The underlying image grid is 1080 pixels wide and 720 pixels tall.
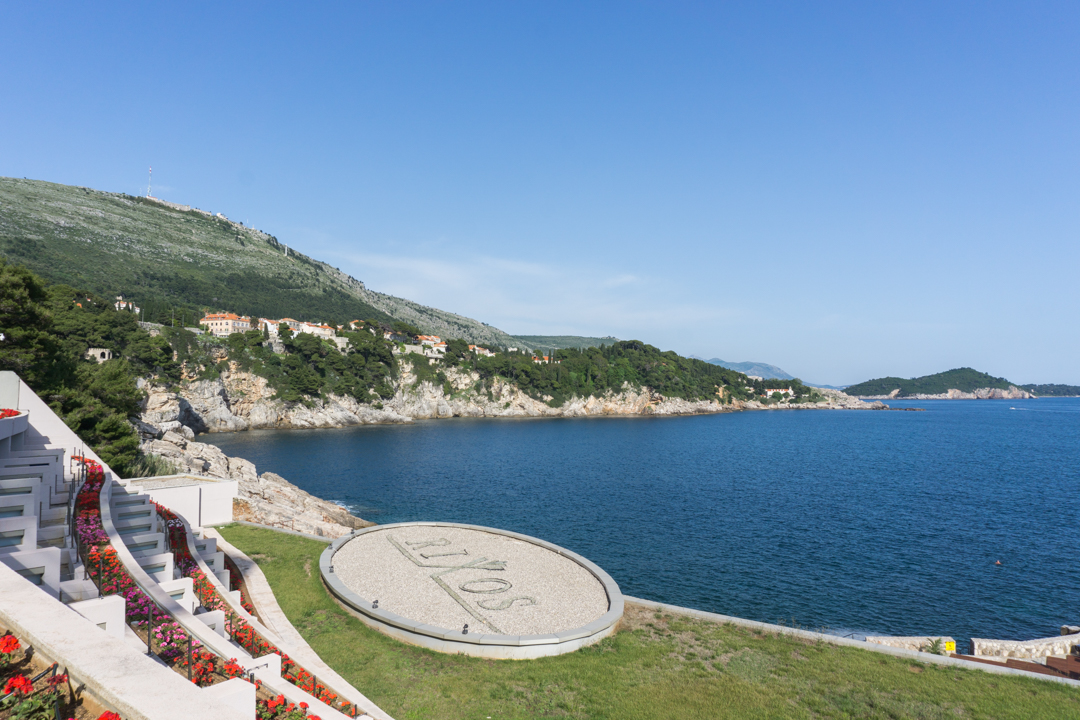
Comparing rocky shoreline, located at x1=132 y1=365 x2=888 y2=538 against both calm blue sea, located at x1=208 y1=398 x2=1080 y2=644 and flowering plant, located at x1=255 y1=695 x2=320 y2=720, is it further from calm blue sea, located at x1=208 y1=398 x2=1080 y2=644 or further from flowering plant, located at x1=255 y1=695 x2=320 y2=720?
flowering plant, located at x1=255 y1=695 x2=320 y2=720

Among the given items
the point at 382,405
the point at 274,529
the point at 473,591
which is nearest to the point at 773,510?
the point at 473,591

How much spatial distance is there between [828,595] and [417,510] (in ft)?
86.7

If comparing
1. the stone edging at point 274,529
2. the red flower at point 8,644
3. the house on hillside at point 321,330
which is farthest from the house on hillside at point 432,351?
the red flower at point 8,644

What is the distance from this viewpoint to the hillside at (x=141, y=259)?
396ft

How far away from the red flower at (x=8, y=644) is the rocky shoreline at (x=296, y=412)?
2012 cm

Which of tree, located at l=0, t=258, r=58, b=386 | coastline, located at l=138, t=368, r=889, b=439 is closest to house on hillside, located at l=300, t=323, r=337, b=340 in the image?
coastline, located at l=138, t=368, r=889, b=439

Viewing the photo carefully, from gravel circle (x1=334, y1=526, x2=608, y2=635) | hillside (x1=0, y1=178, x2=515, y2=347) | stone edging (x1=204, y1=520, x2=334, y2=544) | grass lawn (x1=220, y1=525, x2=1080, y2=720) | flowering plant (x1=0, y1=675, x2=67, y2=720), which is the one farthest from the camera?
hillside (x1=0, y1=178, x2=515, y2=347)

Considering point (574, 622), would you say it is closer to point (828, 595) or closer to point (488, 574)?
point (488, 574)

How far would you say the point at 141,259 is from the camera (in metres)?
150

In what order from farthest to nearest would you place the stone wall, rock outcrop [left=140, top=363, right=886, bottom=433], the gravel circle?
rock outcrop [left=140, top=363, right=886, bottom=433] → the stone wall → the gravel circle

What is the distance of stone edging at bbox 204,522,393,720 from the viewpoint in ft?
33.1

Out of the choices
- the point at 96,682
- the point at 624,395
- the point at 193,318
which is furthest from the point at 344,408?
the point at 96,682

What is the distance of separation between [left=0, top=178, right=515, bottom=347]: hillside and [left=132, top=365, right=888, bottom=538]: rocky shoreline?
3690 centimetres

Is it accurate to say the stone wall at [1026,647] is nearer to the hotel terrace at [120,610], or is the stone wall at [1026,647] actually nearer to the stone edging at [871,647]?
the stone edging at [871,647]
